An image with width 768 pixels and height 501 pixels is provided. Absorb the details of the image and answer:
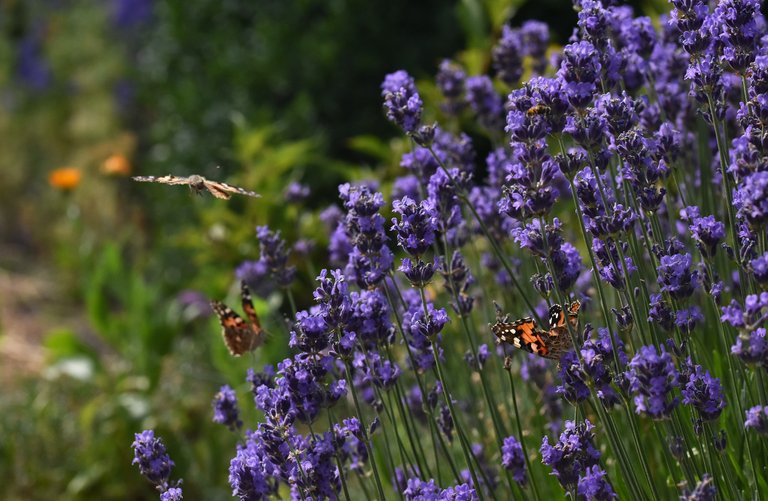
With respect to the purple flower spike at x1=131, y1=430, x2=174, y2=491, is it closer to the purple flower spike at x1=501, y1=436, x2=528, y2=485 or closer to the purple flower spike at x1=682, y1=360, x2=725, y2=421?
the purple flower spike at x1=501, y1=436, x2=528, y2=485

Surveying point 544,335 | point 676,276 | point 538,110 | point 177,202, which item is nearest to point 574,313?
point 544,335

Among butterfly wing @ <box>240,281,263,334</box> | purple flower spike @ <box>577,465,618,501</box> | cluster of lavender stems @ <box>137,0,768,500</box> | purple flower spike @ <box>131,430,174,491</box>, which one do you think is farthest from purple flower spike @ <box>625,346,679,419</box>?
butterfly wing @ <box>240,281,263,334</box>

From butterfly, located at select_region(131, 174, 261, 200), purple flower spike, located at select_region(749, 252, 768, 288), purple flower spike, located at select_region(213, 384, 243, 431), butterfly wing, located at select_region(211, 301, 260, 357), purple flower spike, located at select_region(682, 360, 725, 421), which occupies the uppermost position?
butterfly, located at select_region(131, 174, 261, 200)

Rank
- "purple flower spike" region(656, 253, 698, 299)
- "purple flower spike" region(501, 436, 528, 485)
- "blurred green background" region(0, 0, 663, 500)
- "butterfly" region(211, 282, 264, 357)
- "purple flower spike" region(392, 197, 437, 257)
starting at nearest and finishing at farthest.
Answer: "purple flower spike" region(656, 253, 698, 299) < "purple flower spike" region(392, 197, 437, 257) < "purple flower spike" region(501, 436, 528, 485) < "butterfly" region(211, 282, 264, 357) < "blurred green background" region(0, 0, 663, 500)

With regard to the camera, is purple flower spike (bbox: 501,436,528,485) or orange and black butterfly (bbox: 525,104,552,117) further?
purple flower spike (bbox: 501,436,528,485)

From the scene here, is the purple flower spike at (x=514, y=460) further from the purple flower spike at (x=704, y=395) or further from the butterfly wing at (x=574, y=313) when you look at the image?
the purple flower spike at (x=704, y=395)

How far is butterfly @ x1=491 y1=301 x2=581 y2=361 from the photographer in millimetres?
1925

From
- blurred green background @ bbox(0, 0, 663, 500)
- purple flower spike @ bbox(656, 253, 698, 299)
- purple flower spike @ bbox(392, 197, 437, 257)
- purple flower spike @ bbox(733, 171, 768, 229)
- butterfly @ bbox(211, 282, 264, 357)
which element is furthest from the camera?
blurred green background @ bbox(0, 0, 663, 500)

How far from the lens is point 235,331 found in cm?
290

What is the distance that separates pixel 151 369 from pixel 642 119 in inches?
119

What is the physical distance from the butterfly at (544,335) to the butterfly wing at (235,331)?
110cm

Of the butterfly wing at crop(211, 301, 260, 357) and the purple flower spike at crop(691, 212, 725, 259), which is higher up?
the butterfly wing at crop(211, 301, 260, 357)

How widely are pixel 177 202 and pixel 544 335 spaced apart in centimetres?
482

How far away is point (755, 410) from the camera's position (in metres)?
1.66
